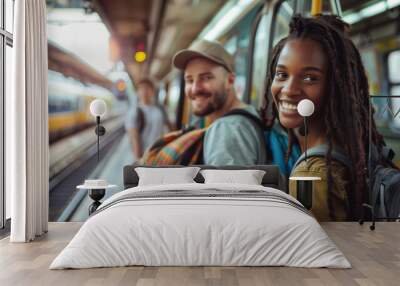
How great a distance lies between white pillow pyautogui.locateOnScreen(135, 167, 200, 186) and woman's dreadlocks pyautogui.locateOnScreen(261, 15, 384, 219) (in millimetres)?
1763

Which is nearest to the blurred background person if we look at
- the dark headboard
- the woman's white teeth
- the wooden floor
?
the dark headboard

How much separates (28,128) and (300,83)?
10.7 feet

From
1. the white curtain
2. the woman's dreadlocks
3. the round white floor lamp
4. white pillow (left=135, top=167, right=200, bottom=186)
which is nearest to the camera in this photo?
the white curtain

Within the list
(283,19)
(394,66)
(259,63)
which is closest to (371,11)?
(394,66)

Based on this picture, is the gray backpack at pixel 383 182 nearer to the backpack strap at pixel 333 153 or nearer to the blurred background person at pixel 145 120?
the backpack strap at pixel 333 153

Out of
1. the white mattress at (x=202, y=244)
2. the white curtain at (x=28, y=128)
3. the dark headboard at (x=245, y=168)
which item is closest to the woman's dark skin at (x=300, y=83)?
the dark headboard at (x=245, y=168)

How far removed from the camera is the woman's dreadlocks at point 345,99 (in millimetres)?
6559

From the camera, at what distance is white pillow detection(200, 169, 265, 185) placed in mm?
5973

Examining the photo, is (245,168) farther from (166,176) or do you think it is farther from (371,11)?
(371,11)

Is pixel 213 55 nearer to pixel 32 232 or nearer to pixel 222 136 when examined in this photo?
pixel 222 136

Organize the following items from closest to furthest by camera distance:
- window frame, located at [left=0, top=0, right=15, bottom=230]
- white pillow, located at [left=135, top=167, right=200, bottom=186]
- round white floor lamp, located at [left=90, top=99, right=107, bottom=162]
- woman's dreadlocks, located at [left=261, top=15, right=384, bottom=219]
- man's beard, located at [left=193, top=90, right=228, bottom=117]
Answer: window frame, located at [left=0, top=0, right=15, bottom=230] → white pillow, located at [left=135, top=167, right=200, bottom=186] → round white floor lamp, located at [left=90, top=99, right=107, bottom=162] → woman's dreadlocks, located at [left=261, top=15, right=384, bottom=219] → man's beard, located at [left=193, top=90, right=228, bottom=117]

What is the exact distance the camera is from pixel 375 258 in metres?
4.54

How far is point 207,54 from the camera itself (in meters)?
6.80

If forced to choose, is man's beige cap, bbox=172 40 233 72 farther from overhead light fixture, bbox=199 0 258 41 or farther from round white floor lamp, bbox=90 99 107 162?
round white floor lamp, bbox=90 99 107 162
